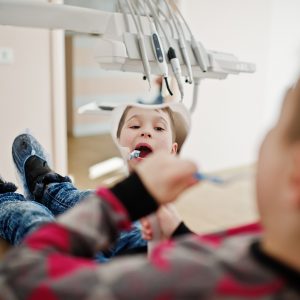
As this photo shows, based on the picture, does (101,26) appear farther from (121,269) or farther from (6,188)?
(121,269)

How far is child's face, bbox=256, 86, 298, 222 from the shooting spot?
1.49 ft

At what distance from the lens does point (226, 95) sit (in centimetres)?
338

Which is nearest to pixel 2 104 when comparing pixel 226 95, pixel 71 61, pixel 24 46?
pixel 24 46

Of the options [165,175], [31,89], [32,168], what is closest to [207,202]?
[31,89]

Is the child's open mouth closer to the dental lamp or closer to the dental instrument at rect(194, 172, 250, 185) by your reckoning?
the dental lamp

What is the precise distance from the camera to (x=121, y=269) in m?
0.48

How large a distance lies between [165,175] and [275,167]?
0.15 meters

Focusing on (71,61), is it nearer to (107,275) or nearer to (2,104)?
(2,104)

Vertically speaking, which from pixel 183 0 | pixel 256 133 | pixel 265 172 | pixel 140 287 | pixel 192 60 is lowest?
pixel 256 133

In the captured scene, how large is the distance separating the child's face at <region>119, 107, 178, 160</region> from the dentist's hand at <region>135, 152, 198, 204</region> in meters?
0.53

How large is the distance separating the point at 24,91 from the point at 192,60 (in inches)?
56.9

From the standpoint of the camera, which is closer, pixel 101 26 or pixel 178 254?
pixel 178 254

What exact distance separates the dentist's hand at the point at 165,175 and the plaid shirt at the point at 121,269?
43 millimetres

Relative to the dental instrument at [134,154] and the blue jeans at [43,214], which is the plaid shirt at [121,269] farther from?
the dental instrument at [134,154]
